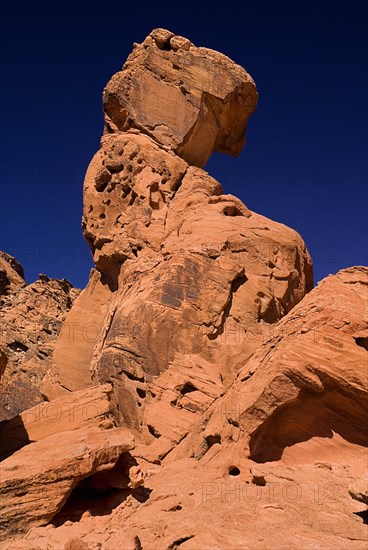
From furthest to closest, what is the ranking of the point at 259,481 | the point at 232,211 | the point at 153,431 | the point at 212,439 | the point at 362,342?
the point at 232,211, the point at 153,431, the point at 212,439, the point at 362,342, the point at 259,481

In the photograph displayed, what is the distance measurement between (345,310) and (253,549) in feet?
15.3

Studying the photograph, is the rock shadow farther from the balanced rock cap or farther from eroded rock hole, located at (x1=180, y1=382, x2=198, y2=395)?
the balanced rock cap

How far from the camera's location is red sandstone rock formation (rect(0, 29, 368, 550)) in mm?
7707

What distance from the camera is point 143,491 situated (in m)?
9.27

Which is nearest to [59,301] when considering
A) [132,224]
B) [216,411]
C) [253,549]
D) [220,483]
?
[132,224]

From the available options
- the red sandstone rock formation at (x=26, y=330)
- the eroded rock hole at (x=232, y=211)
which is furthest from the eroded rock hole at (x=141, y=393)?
the red sandstone rock formation at (x=26, y=330)

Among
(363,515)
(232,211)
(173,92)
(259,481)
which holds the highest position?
(173,92)

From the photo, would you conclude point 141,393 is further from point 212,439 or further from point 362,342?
point 362,342

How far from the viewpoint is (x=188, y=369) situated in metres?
12.6

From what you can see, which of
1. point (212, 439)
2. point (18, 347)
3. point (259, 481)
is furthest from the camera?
point (18, 347)

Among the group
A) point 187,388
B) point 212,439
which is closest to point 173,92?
point 187,388

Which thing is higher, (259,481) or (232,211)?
(232,211)

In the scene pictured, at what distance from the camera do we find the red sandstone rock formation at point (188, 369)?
7.71 meters

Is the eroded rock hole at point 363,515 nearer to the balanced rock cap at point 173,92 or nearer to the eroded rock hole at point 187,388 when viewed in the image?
the eroded rock hole at point 187,388
